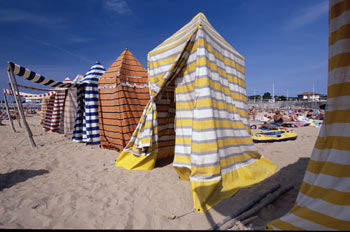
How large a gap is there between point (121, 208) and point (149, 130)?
1.61m

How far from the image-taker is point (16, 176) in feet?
12.0

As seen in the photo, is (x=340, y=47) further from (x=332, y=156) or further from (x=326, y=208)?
(x=326, y=208)

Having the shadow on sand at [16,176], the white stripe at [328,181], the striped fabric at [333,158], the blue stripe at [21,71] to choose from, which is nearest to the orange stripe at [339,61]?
the striped fabric at [333,158]

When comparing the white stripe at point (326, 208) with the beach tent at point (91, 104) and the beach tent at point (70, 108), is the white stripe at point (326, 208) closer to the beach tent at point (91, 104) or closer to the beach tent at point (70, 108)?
the beach tent at point (91, 104)

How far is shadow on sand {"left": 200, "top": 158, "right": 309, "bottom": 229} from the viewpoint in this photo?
7.33 ft

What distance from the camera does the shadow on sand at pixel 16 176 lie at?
10.8ft

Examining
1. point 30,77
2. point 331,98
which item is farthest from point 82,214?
point 30,77

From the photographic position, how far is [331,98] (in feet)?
6.34

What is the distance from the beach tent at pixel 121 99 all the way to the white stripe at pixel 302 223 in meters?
4.38

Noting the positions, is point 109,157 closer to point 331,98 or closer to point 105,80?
point 105,80

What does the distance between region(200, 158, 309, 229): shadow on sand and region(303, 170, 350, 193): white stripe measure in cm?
66

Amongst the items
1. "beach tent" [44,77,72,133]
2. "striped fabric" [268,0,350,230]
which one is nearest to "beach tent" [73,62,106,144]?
"beach tent" [44,77,72,133]

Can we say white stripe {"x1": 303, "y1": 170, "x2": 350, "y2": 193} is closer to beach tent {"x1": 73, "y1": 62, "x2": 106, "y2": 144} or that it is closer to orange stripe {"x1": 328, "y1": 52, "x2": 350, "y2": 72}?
orange stripe {"x1": 328, "y1": 52, "x2": 350, "y2": 72}

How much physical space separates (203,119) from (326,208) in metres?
1.76
